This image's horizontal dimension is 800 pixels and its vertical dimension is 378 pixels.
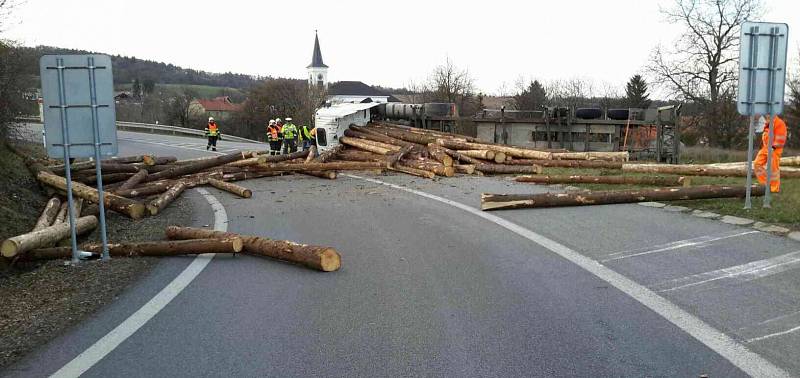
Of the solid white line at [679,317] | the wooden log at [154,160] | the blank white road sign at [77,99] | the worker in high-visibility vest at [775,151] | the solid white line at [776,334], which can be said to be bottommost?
the solid white line at [679,317]

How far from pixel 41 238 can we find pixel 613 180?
10489 millimetres

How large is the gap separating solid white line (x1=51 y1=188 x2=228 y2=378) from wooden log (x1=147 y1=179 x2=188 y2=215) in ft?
14.4

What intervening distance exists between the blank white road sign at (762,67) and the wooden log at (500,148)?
9165 millimetres

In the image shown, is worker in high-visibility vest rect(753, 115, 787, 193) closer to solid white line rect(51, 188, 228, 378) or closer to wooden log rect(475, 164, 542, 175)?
wooden log rect(475, 164, 542, 175)

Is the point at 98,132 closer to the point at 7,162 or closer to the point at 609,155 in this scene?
the point at 7,162

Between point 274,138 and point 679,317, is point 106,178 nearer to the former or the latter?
point 274,138

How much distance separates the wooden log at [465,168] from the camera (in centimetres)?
1797

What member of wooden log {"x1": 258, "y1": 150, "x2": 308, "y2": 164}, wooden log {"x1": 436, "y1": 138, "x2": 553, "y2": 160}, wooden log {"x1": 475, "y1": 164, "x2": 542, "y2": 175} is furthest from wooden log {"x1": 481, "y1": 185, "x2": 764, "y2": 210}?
wooden log {"x1": 258, "y1": 150, "x2": 308, "y2": 164}

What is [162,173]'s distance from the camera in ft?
55.4

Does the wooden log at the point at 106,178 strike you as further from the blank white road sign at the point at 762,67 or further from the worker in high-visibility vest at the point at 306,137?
the blank white road sign at the point at 762,67

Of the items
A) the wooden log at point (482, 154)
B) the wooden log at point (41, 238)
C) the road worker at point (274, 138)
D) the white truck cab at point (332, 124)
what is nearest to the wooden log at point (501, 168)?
the wooden log at point (482, 154)

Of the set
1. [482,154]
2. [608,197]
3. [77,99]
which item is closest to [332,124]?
[482,154]

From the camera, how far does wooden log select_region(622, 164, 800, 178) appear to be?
13.9 meters

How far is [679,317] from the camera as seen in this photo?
16.5 ft
